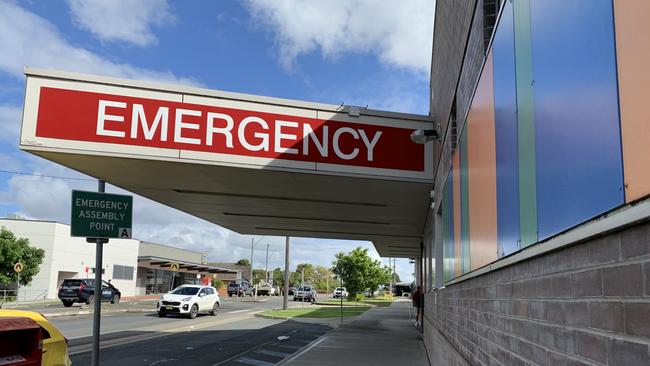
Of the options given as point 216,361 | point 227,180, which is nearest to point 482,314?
point 227,180

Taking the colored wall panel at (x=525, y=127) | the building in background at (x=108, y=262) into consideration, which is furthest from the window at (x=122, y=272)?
the colored wall panel at (x=525, y=127)

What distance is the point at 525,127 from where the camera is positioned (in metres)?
2.88

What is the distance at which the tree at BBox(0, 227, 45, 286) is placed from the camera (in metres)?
41.5

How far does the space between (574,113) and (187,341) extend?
16.8 meters

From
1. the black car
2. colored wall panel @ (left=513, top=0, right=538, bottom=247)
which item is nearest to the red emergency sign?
colored wall panel @ (left=513, top=0, right=538, bottom=247)

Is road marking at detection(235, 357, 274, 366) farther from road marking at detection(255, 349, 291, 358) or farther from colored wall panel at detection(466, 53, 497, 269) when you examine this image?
colored wall panel at detection(466, 53, 497, 269)

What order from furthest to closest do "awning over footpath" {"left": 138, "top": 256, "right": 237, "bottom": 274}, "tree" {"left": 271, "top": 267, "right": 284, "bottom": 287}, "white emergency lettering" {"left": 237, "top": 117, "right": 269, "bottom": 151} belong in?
"tree" {"left": 271, "top": 267, "right": 284, "bottom": 287} < "awning over footpath" {"left": 138, "top": 256, "right": 237, "bottom": 274} < "white emergency lettering" {"left": 237, "top": 117, "right": 269, "bottom": 151}

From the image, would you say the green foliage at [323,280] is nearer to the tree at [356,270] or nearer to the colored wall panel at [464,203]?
the tree at [356,270]

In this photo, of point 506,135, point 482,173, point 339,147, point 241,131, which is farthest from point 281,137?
point 506,135

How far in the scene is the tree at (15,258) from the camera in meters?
41.5

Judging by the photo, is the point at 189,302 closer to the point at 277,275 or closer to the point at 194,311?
the point at 194,311

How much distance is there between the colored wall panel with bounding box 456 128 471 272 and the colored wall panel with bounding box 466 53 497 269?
0.77 feet

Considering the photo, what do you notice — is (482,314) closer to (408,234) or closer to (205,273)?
A: (408,234)

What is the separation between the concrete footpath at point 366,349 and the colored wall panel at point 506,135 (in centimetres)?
952
